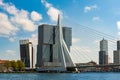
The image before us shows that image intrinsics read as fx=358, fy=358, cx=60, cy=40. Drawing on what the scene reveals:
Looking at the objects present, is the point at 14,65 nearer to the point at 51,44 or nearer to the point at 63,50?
the point at 51,44

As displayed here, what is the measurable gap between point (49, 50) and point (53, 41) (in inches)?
438

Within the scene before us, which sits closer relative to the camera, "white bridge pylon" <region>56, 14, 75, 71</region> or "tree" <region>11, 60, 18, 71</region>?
"white bridge pylon" <region>56, 14, 75, 71</region>

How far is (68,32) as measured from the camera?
166125 mm

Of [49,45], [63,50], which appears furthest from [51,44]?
[63,50]

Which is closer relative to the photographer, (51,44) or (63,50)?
(63,50)

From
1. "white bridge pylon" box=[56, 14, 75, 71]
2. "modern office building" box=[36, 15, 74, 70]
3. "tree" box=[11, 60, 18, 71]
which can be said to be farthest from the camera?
"tree" box=[11, 60, 18, 71]

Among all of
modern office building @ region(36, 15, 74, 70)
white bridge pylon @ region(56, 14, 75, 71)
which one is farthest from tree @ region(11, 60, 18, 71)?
white bridge pylon @ region(56, 14, 75, 71)

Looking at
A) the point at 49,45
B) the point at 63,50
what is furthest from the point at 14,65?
the point at 63,50

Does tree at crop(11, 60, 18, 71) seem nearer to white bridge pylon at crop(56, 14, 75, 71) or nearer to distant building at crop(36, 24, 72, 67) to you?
distant building at crop(36, 24, 72, 67)

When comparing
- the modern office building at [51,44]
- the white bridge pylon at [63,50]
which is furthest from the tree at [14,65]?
the white bridge pylon at [63,50]

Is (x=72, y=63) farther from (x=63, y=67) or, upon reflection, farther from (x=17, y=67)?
(x=17, y=67)

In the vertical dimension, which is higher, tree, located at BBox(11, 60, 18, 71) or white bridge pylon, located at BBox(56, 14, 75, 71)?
white bridge pylon, located at BBox(56, 14, 75, 71)

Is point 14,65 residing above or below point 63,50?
below

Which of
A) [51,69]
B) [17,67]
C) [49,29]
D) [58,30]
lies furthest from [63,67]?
[17,67]
